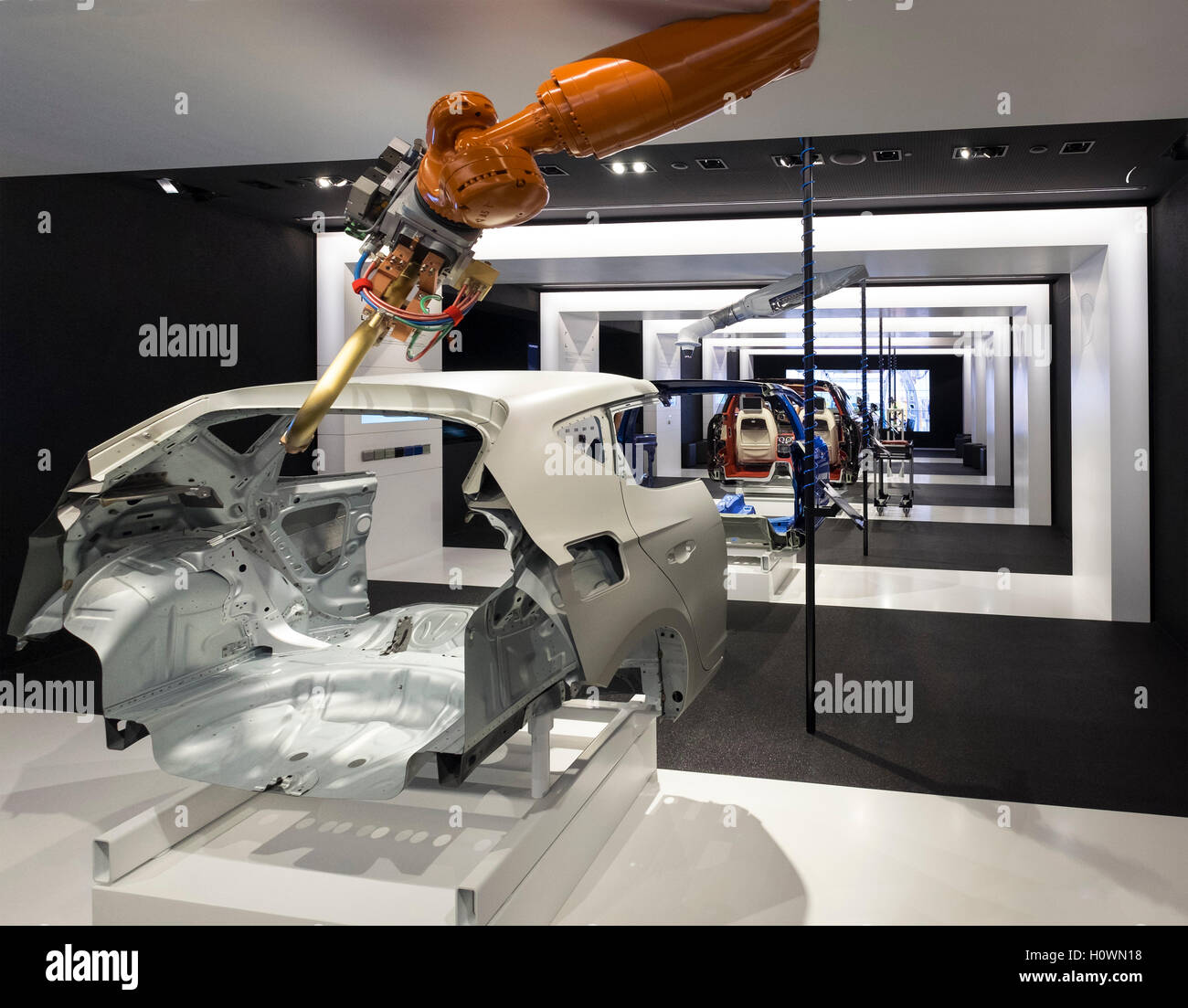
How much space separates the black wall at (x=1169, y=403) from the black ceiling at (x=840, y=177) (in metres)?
0.32

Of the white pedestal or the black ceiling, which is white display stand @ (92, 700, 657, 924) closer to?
the black ceiling

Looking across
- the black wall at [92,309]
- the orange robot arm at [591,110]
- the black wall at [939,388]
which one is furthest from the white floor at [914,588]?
the black wall at [939,388]

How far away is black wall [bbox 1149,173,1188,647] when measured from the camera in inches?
206

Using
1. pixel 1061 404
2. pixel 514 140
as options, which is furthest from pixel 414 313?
pixel 1061 404

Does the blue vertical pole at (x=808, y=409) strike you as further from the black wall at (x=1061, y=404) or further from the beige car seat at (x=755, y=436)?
the black wall at (x=1061, y=404)

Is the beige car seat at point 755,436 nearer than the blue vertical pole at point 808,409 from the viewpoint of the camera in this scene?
No

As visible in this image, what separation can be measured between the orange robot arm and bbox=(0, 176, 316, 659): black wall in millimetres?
3731

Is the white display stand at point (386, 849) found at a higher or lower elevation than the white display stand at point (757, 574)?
lower

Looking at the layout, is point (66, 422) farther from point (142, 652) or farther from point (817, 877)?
point (817, 877)

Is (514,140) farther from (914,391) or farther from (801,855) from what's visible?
(914,391)

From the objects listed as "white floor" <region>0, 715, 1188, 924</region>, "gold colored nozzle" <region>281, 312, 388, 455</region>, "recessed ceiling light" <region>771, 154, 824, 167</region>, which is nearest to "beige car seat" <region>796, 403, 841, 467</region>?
"recessed ceiling light" <region>771, 154, 824, 167</region>

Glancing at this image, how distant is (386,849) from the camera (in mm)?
2691

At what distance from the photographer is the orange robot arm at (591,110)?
2.20 metres

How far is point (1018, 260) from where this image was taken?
653 centimetres
